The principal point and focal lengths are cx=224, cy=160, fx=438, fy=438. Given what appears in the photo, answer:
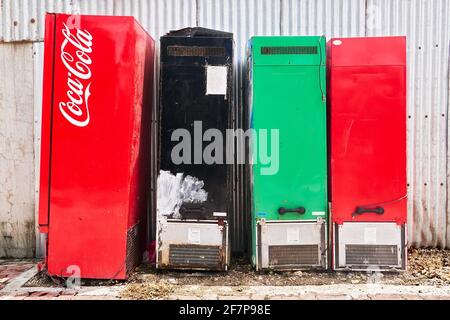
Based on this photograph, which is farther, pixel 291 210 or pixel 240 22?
pixel 240 22

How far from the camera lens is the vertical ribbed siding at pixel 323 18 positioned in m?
5.48

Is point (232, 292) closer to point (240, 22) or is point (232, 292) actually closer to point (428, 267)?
point (428, 267)

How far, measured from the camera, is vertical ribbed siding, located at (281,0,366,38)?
5.48 meters

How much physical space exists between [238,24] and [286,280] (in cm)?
315

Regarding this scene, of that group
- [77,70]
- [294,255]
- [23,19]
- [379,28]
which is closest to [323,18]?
[379,28]

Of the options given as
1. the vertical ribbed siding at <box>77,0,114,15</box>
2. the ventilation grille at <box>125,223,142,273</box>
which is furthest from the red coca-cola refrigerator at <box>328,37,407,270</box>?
the vertical ribbed siding at <box>77,0,114,15</box>

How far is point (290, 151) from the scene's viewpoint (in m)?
4.61

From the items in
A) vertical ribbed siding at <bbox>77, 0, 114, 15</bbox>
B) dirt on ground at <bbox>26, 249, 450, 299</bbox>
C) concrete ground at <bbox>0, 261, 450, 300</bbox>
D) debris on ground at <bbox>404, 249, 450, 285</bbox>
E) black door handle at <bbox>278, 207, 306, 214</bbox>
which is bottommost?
concrete ground at <bbox>0, 261, 450, 300</bbox>

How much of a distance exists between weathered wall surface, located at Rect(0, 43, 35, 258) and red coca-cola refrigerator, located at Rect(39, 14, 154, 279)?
4.25 feet

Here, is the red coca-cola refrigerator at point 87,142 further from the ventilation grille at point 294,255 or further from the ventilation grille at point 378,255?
the ventilation grille at point 378,255

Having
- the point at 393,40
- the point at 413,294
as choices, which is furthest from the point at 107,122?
the point at 413,294

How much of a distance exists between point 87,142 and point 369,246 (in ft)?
10.1

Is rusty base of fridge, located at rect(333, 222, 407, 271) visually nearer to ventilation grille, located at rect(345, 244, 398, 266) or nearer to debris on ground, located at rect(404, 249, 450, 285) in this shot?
ventilation grille, located at rect(345, 244, 398, 266)

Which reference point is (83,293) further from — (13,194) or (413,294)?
(413,294)
